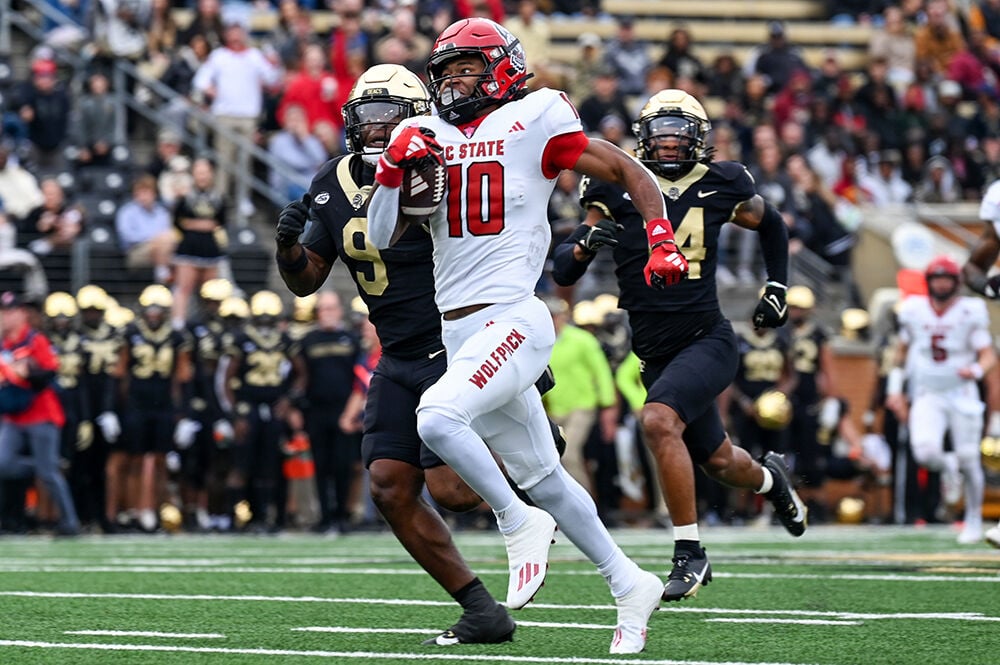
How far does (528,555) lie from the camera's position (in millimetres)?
5738

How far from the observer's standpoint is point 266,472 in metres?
15.0

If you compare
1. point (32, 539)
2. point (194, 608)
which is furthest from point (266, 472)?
point (194, 608)

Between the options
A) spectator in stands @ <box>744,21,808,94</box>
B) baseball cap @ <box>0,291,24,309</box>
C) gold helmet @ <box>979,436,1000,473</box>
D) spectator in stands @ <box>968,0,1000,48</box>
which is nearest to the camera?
gold helmet @ <box>979,436,1000,473</box>

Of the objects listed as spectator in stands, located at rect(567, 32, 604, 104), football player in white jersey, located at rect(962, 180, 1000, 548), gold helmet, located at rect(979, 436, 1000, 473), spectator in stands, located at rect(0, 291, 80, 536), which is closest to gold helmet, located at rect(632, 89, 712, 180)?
football player in white jersey, located at rect(962, 180, 1000, 548)

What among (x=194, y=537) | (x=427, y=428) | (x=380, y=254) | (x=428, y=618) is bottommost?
(x=194, y=537)

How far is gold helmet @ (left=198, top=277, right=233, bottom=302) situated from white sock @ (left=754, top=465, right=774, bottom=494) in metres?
7.50

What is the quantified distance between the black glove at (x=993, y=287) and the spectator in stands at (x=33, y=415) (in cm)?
690

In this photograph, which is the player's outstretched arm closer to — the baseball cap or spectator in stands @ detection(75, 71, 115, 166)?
the baseball cap

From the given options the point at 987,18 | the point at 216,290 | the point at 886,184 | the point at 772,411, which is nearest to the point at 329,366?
the point at 216,290

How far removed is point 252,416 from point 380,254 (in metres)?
8.54

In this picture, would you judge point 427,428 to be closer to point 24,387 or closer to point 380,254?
point 380,254

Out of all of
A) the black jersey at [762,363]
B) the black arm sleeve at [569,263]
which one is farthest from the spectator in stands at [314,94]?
the black arm sleeve at [569,263]

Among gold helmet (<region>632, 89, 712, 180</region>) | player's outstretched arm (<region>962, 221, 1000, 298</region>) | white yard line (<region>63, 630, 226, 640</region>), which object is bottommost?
white yard line (<region>63, 630, 226, 640</region>)

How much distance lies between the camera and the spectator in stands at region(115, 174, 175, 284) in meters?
15.4
